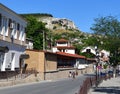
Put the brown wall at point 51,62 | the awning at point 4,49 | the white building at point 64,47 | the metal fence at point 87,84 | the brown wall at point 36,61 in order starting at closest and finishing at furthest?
1. the metal fence at point 87,84
2. the awning at point 4,49
3. the brown wall at point 36,61
4. the brown wall at point 51,62
5. the white building at point 64,47

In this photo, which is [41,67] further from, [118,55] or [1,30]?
[118,55]

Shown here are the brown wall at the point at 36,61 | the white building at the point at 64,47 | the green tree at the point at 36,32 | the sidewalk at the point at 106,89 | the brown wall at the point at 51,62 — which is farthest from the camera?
the white building at the point at 64,47

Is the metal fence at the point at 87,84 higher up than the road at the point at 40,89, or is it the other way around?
the metal fence at the point at 87,84

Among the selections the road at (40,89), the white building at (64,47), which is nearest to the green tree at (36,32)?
the white building at (64,47)

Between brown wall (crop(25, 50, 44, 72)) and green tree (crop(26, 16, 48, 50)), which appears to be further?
green tree (crop(26, 16, 48, 50))

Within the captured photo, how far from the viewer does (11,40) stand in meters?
49.4

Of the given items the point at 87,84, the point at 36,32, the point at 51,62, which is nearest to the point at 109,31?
the point at 51,62

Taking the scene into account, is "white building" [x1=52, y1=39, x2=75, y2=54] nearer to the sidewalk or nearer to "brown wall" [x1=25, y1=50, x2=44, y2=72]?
"brown wall" [x1=25, y1=50, x2=44, y2=72]

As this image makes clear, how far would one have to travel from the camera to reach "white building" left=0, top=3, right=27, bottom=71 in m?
46.2

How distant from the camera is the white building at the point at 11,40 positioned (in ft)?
152

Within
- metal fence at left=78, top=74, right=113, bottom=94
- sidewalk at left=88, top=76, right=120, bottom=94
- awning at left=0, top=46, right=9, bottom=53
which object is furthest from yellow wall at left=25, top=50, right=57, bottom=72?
metal fence at left=78, top=74, right=113, bottom=94

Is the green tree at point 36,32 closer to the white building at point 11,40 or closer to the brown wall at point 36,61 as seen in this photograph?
the brown wall at point 36,61

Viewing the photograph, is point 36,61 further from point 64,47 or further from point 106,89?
point 64,47

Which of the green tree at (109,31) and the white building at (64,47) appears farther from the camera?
the white building at (64,47)
